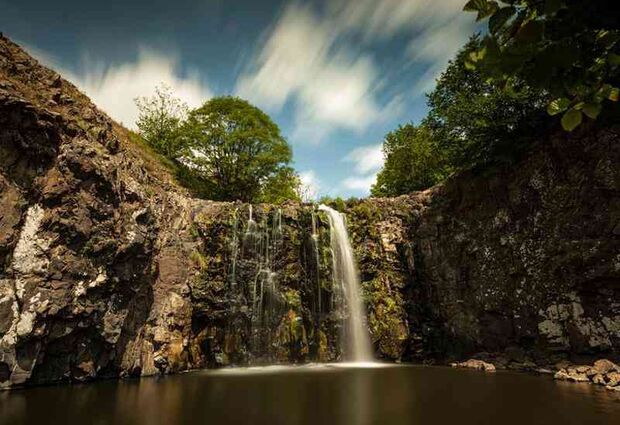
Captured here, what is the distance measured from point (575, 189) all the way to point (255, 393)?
15.8m

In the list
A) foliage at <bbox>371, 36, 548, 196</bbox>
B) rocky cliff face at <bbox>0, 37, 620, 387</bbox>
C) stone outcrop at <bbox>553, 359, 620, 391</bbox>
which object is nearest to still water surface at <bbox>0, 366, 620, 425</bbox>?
stone outcrop at <bbox>553, 359, 620, 391</bbox>

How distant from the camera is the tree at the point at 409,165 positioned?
1435 inches

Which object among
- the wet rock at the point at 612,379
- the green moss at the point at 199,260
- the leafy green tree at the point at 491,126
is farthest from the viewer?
the green moss at the point at 199,260

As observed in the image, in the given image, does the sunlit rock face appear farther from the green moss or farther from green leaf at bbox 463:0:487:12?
green leaf at bbox 463:0:487:12

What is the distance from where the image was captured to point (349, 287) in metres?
22.6

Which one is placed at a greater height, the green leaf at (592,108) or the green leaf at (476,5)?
the green leaf at (476,5)

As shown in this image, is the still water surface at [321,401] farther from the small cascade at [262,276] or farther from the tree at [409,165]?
the tree at [409,165]

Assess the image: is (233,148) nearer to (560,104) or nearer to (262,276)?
(262,276)

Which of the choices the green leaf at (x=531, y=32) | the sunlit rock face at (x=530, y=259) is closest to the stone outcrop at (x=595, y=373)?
the sunlit rock face at (x=530, y=259)

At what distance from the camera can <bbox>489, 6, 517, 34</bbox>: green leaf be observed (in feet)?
7.32

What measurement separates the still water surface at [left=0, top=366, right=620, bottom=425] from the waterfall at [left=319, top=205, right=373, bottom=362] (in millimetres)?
6396

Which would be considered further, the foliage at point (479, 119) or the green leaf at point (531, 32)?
the foliage at point (479, 119)

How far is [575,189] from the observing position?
653 inches

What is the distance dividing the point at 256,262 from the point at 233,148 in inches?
642
